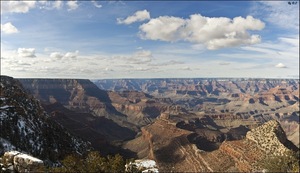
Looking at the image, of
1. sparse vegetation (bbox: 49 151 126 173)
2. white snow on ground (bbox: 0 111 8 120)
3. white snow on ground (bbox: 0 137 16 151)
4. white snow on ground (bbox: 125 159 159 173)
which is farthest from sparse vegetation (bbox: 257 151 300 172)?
white snow on ground (bbox: 0 111 8 120)

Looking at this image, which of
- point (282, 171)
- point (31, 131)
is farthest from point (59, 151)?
point (282, 171)

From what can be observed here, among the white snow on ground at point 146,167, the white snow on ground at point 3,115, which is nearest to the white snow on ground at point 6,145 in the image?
the white snow on ground at point 3,115

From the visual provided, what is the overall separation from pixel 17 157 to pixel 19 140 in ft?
166

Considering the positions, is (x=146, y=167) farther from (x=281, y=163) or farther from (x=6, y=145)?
(x=281, y=163)

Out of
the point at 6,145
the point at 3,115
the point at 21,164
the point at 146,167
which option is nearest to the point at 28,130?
the point at 3,115

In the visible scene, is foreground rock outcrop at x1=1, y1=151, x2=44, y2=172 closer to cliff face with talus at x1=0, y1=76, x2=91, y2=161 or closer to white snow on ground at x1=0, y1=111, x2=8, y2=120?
cliff face with talus at x1=0, y1=76, x2=91, y2=161

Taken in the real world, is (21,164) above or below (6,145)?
above

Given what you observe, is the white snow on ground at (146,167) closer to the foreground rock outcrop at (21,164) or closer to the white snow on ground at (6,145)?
the foreground rock outcrop at (21,164)

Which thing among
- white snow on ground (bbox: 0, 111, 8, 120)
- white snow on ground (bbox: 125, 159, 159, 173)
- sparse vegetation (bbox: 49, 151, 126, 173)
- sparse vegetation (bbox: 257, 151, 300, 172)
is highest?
white snow on ground (bbox: 0, 111, 8, 120)

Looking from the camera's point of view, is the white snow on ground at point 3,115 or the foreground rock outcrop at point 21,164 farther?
the white snow on ground at point 3,115

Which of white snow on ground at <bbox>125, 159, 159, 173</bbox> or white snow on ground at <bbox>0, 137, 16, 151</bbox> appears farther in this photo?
white snow on ground at <bbox>0, 137, 16, 151</bbox>

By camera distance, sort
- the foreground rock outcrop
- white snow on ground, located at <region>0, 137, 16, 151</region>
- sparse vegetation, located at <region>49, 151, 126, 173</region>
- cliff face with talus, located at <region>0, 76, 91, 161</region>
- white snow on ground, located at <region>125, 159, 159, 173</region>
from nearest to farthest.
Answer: the foreground rock outcrop, sparse vegetation, located at <region>49, 151, 126, 173</region>, white snow on ground, located at <region>125, 159, 159, 173</region>, white snow on ground, located at <region>0, 137, 16, 151</region>, cliff face with talus, located at <region>0, 76, 91, 161</region>

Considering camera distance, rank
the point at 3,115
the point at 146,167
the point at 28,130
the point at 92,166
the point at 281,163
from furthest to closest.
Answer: the point at 281,163
the point at 28,130
the point at 3,115
the point at 146,167
the point at 92,166

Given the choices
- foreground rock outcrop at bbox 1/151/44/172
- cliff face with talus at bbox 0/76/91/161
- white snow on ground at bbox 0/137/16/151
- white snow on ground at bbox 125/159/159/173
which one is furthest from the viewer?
cliff face with talus at bbox 0/76/91/161
